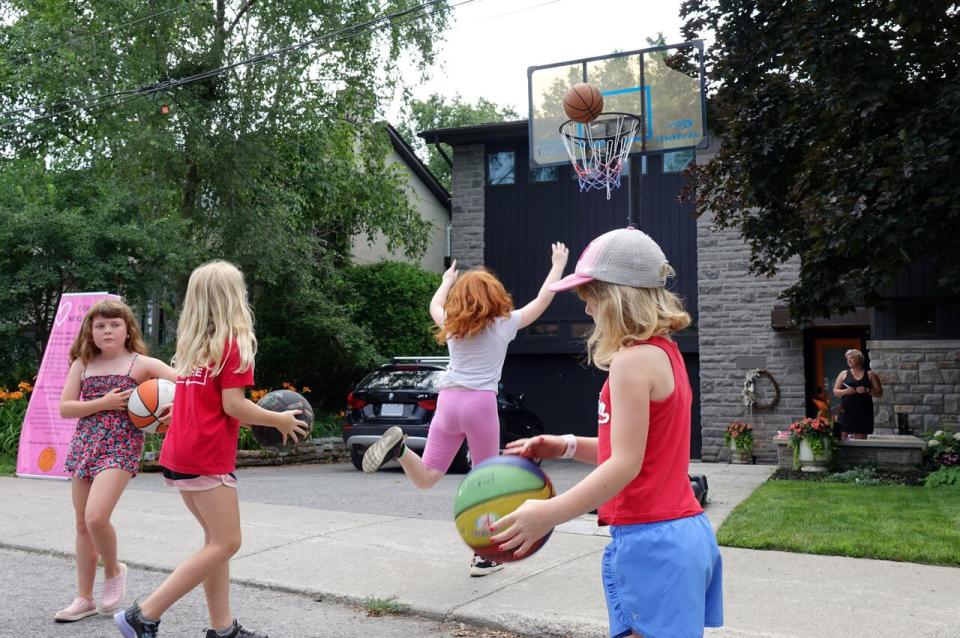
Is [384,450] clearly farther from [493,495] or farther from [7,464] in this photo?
[7,464]

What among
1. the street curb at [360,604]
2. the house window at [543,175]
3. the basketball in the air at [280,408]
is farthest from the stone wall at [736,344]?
the basketball in the air at [280,408]

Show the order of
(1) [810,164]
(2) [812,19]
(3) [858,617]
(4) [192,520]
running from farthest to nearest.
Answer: (1) [810,164], (2) [812,19], (4) [192,520], (3) [858,617]

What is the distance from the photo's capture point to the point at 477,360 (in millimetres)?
5281

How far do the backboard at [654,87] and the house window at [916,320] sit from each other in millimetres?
6153

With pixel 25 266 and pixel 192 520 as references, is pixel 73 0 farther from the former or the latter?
pixel 192 520

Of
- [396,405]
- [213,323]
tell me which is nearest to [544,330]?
[396,405]

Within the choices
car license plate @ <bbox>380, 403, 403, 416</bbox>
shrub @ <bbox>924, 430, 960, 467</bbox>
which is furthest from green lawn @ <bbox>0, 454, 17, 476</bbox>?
shrub @ <bbox>924, 430, 960, 467</bbox>

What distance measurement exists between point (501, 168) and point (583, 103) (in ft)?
31.7

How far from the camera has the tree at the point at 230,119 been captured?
14977 millimetres

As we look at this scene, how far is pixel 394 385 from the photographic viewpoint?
1257 centimetres

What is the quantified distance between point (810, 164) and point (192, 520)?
7.68 meters

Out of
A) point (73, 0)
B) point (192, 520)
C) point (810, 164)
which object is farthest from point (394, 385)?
point (73, 0)

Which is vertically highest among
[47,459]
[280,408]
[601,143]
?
[601,143]

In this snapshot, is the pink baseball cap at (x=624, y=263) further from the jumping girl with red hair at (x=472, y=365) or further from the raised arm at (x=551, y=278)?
the jumping girl with red hair at (x=472, y=365)
